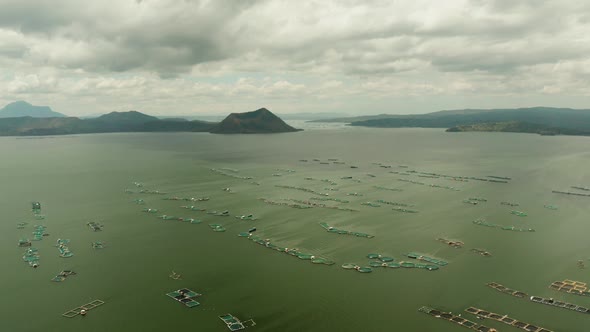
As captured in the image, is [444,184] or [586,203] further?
[444,184]

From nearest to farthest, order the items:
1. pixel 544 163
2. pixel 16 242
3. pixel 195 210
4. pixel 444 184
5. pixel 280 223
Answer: pixel 16 242 < pixel 280 223 < pixel 195 210 < pixel 444 184 < pixel 544 163

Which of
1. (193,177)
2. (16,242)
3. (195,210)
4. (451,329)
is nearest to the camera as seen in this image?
(451,329)

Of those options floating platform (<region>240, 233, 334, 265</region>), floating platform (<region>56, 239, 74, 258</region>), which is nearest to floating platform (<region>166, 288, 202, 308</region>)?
floating platform (<region>240, 233, 334, 265</region>)

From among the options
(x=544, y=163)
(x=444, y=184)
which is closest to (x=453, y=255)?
(x=444, y=184)

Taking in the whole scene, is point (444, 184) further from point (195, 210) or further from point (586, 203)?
point (195, 210)

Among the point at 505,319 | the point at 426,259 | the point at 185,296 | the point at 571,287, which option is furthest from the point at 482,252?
the point at 185,296

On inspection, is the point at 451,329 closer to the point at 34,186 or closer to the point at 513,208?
the point at 513,208
